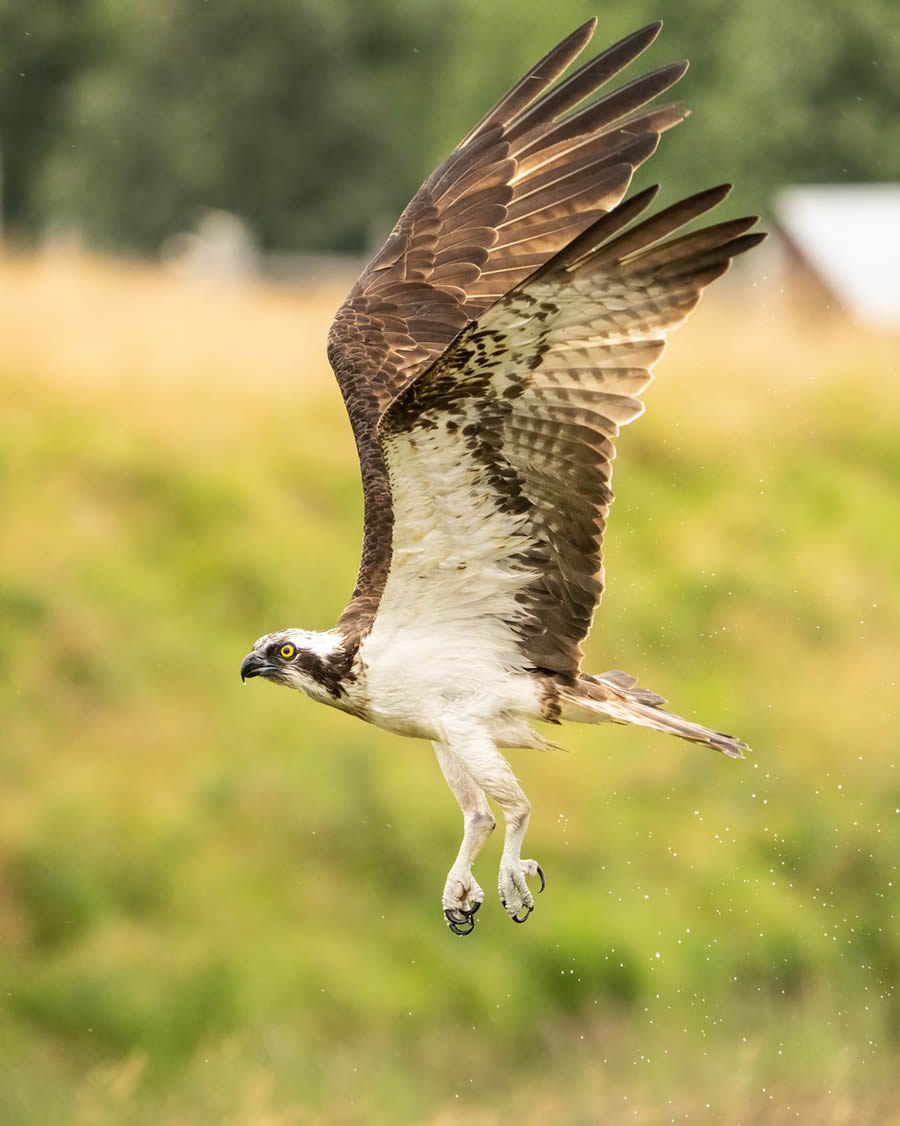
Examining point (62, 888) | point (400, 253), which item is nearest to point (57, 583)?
point (62, 888)

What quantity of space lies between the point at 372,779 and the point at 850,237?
24.6 m

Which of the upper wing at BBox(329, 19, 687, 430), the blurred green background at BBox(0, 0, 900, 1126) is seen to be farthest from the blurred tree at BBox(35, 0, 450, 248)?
the upper wing at BBox(329, 19, 687, 430)

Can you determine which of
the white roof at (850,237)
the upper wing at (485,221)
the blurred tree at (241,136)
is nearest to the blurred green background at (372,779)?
the white roof at (850,237)

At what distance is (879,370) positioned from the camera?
30.2 meters

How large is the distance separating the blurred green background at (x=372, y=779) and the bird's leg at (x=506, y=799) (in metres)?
10.7

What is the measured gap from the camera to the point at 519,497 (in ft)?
26.4

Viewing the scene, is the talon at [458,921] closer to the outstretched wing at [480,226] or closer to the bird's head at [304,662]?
the bird's head at [304,662]

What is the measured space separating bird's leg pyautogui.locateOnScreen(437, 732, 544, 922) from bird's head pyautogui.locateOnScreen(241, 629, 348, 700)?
1.72ft

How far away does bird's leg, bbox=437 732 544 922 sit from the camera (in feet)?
26.5

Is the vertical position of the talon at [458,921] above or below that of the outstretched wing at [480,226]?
below

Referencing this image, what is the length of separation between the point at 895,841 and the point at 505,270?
13922 mm

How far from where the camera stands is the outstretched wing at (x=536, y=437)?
7.45 meters

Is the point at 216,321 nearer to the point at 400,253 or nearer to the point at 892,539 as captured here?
the point at 892,539

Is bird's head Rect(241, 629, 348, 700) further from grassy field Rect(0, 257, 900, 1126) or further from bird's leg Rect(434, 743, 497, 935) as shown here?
grassy field Rect(0, 257, 900, 1126)
